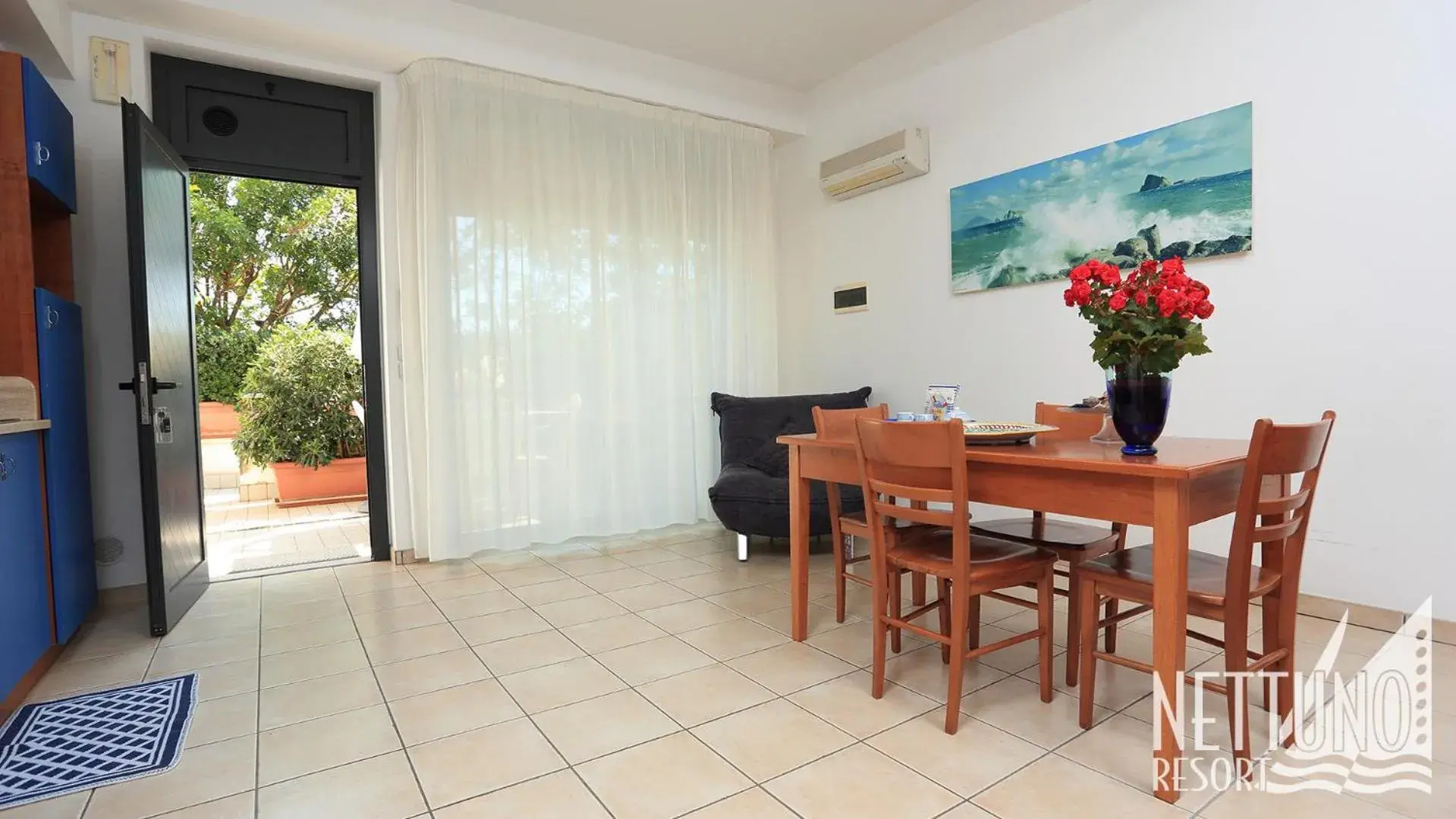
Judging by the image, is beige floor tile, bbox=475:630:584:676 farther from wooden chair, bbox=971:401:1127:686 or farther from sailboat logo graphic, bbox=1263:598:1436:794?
sailboat logo graphic, bbox=1263:598:1436:794

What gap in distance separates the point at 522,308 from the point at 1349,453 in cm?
373

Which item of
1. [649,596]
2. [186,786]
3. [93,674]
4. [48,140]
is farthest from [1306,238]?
[48,140]

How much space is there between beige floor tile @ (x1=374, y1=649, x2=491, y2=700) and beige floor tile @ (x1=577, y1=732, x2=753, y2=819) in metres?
0.75

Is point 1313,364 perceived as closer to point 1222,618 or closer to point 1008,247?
point 1008,247

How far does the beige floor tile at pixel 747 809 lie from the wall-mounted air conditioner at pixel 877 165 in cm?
339

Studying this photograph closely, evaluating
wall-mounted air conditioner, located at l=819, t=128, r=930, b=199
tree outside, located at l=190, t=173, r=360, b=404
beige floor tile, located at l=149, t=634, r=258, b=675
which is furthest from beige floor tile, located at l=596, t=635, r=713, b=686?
tree outside, located at l=190, t=173, r=360, b=404

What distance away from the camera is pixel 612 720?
199 cm

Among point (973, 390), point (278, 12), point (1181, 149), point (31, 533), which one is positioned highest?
point (278, 12)

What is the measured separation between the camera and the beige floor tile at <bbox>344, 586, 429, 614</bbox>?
10.0ft

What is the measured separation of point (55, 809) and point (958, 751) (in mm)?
2110

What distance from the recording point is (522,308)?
3912 millimetres

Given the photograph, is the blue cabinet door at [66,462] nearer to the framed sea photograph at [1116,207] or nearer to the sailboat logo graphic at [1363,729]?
the sailboat logo graphic at [1363,729]

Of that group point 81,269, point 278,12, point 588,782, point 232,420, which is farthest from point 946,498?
point 232,420

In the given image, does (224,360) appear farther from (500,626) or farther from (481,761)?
(481,761)
